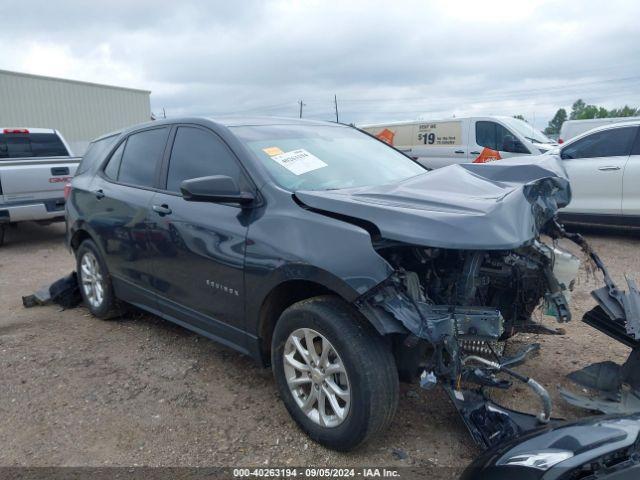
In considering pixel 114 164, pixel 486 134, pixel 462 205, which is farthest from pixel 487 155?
pixel 462 205

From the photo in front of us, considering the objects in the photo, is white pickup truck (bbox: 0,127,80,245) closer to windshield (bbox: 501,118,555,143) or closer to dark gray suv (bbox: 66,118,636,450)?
dark gray suv (bbox: 66,118,636,450)

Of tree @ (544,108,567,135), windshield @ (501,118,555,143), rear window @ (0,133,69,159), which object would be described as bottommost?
rear window @ (0,133,69,159)

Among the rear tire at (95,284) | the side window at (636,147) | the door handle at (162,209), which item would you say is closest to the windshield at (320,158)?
the door handle at (162,209)

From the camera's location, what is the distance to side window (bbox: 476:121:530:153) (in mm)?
11164

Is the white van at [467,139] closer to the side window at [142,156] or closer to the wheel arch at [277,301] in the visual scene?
the side window at [142,156]

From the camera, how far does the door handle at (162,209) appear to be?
3522 millimetres

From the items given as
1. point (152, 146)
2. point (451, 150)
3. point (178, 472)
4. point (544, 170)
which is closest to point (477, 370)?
point (544, 170)

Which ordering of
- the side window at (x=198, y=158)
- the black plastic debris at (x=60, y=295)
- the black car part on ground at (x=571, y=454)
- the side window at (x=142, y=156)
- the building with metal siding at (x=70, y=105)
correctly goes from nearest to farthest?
the black car part on ground at (x=571, y=454) → the side window at (x=198, y=158) → the side window at (x=142, y=156) → the black plastic debris at (x=60, y=295) → the building with metal siding at (x=70, y=105)

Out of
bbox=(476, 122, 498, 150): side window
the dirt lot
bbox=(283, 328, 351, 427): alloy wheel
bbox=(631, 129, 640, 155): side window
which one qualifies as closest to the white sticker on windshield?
bbox=(283, 328, 351, 427): alloy wheel

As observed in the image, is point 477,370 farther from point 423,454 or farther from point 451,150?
point 451,150

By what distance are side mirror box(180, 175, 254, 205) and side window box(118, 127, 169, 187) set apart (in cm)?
110

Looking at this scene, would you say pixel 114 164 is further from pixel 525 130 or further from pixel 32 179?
pixel 525 130

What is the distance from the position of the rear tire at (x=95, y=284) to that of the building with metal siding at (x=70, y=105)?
17.3 metres

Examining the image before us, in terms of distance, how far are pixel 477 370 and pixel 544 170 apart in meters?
1.35
